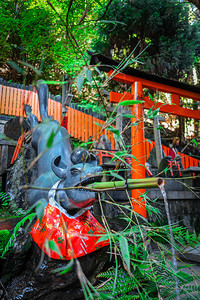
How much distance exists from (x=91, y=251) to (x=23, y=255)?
57 centimetres

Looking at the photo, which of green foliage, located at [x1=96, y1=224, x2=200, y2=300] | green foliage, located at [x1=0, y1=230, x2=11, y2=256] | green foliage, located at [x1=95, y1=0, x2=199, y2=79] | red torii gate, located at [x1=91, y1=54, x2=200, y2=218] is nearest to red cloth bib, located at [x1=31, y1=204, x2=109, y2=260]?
green foliage, located at [x1=0, y1=230, x2=11, y2=256]

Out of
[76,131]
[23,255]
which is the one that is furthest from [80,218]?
[76,131]

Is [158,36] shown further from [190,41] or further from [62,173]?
[62,173]

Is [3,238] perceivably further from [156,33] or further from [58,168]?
[156,33]

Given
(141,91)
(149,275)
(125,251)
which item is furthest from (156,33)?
(125,251)

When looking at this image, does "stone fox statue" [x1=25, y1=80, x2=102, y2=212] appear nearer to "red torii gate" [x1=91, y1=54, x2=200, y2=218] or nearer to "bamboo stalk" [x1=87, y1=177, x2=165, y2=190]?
"bamboo stalk" [x1=87, y1=177, x2=165, y2=190]

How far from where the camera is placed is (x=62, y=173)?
1954 mm

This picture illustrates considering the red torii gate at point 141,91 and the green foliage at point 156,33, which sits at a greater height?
the green foliage at point 156,33

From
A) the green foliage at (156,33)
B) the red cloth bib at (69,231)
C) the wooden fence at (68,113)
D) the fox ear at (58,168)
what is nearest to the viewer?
the red cloth bib at (69,231)

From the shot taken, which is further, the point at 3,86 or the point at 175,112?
the point at 3,86

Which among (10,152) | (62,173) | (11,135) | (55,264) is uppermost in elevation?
(11,135)

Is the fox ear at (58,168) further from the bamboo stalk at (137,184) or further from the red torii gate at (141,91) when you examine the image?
the red torii gate at (141,91)

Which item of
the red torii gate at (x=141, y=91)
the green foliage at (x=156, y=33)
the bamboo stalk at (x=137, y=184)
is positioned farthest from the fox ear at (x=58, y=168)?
the green foliage at (x=156, y=33)

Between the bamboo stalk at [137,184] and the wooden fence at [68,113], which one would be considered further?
the wooden fence at [68,113]
